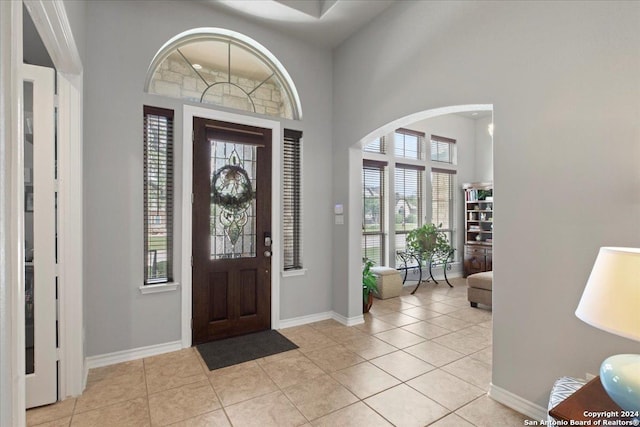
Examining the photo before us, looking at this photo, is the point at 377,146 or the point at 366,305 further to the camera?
the point at 377,146

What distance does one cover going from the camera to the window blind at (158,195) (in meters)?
3.16

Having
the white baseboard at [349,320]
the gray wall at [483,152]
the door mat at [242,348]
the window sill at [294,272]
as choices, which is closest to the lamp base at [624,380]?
the door mat at [242,348]

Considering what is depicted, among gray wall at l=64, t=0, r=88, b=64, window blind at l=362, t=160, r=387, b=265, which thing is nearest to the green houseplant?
window blind at l=362, t=160, r=387, b=265

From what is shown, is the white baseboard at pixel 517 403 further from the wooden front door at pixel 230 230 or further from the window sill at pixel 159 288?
the window sill at pixel 159 288

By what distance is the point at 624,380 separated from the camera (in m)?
1.21

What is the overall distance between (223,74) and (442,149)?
17.1 ft

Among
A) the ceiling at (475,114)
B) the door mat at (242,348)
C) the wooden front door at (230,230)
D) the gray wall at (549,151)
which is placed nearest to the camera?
the gray wall at (549,151)

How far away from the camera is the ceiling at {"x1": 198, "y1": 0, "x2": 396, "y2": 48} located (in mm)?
3355

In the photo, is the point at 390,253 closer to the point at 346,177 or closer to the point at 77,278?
the point at 346,177

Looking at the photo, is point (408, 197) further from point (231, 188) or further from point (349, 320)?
point (231, 188)

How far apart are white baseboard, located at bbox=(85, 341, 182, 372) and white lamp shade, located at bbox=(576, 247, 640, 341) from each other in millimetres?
3382

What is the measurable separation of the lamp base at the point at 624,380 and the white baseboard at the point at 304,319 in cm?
314

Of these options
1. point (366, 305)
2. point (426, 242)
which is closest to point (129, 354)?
point (366, 305)

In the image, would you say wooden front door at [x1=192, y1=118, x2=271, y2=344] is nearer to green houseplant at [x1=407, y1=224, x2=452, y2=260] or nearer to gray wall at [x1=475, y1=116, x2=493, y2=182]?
green houseplant at [x1=407, y1=224, x2=452, y2=260]
